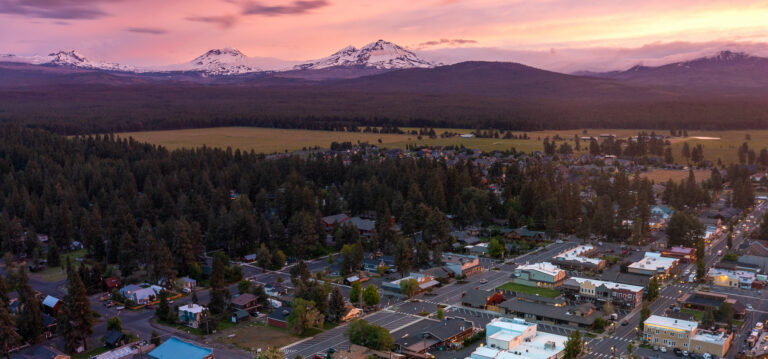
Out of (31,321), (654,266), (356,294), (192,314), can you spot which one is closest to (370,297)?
(356,294)

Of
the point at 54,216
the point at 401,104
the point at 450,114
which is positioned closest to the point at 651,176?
the point at 54,216

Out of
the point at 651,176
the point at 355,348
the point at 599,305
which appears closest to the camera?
the point at 355,348

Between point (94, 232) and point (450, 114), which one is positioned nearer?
point (94, 232)

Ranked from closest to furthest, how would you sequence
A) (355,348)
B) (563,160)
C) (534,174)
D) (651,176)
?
1. (355,348)
2. (534,174)
3. (651,176)
4. (563,160)

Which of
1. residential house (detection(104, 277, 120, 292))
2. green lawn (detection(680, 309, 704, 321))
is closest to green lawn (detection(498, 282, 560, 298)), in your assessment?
green lawn (detection(680, 309, 704, 321))

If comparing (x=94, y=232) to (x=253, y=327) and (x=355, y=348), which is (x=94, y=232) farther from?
(x=355, y=348)

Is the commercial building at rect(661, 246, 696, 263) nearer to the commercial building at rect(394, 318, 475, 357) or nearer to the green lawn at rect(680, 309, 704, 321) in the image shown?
the green lawn at rect(680, 309, 704, 321)
